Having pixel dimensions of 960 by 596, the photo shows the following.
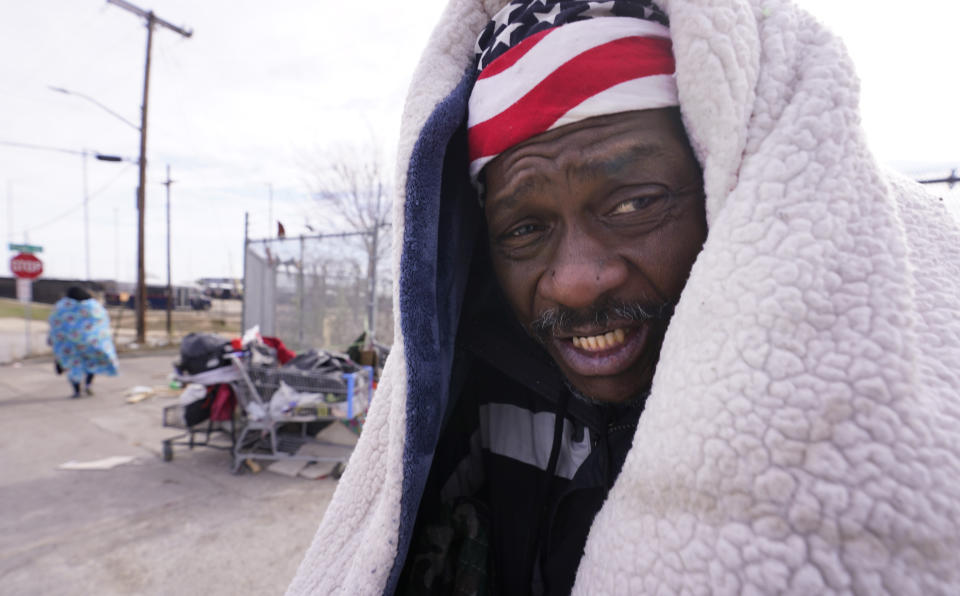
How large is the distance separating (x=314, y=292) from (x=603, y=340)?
7.92m

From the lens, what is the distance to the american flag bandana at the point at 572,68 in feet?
2.68

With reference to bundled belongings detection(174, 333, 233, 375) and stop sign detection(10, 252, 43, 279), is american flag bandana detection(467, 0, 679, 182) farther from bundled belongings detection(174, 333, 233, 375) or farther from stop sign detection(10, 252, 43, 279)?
stop sign detection(10, 252, 43, 279)

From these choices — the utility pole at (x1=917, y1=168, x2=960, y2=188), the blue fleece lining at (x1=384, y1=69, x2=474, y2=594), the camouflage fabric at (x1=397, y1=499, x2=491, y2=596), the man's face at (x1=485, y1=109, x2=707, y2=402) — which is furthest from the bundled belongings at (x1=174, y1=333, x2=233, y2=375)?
the utility pole at (x1=917, y1=168, x2=960, y2=188)

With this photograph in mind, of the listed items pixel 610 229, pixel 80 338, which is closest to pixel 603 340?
pixel 610 229

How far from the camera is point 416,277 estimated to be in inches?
38.2

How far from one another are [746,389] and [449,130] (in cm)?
76

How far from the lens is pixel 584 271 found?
34.5 inches

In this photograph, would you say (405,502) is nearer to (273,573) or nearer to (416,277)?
(416,277)

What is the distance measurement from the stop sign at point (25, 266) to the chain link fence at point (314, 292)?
684cm

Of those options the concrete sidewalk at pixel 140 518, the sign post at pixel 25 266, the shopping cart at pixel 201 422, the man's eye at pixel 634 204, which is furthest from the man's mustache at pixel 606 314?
the sign post at pixel 25 266

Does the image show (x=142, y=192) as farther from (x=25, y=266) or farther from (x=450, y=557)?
(x=450, y=557)

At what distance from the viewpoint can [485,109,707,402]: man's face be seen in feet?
2.71

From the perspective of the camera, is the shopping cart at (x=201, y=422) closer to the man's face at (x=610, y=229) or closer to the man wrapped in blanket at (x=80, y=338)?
the man wrapped in blanket at (x=80, y=338)

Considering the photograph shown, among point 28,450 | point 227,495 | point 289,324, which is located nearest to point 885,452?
point 227,495
